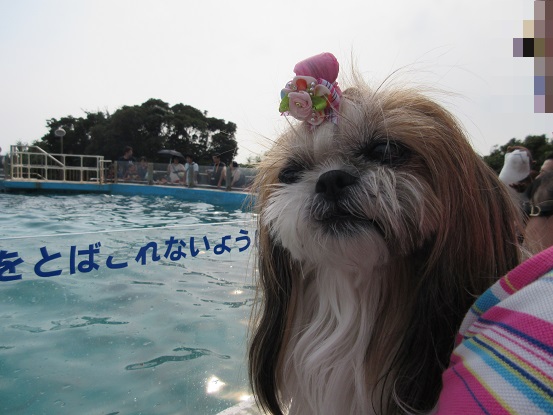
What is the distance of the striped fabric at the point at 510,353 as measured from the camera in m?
0.62

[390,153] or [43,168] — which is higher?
[43,168]

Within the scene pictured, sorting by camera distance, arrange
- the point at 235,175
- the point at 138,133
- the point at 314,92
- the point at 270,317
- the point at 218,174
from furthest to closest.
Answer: the point at 138,133, the point at 218,174, the point at 235,175, the point at 270,317, the point at 314,92

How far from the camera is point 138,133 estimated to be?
4044cm

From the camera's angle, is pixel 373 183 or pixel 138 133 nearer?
pixel 373 183

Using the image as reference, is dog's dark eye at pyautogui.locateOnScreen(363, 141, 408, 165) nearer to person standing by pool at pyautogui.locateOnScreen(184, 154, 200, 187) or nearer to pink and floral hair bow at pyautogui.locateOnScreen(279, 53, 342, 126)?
pink and floral hair bow at pyautogui.locateOnScreen(279, 53, 342, 126)

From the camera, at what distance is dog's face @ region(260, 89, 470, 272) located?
3.71 ft

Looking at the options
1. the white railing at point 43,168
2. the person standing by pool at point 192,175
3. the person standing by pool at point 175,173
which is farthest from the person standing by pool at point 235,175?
the white railing at point 43,168

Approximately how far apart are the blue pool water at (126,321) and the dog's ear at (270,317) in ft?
0.92

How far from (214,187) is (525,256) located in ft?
47.1

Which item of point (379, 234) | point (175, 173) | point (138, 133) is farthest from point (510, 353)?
point (138, 133)

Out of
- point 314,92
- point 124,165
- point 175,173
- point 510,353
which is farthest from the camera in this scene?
point 124,165

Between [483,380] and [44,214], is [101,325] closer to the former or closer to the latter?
[483,380]

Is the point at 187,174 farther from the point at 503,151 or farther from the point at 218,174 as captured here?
the point at 503,151

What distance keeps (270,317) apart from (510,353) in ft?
3.28
